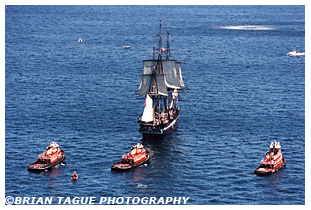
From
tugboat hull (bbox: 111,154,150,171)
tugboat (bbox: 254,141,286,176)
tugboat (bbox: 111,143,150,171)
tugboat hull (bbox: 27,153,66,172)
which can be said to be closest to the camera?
tugboat (bbox: 254,141,286,176)

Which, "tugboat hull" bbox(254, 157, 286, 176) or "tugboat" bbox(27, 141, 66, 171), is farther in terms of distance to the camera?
"tugboat" bbox(27, 141, 66, 171)

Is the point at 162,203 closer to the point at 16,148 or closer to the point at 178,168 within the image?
the point at 178,168

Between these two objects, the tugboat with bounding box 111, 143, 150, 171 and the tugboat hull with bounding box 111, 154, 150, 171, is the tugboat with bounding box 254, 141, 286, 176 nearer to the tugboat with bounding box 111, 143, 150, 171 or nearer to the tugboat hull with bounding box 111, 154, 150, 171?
the tugboat with bounding box 111, 143, 150, 171

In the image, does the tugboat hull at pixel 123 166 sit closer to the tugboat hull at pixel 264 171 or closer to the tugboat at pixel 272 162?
the tugboat hull at pixel 264 171

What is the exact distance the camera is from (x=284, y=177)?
571 ft

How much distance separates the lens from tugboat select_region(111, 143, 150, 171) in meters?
177

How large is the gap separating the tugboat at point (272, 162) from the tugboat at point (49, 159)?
54193mm

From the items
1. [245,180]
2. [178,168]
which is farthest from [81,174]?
[245,180]

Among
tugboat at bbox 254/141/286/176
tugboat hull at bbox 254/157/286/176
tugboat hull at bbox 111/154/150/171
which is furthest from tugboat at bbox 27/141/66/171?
tugboat at bbox 254/141/286/176

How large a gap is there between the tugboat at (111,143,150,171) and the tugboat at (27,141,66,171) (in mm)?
16517

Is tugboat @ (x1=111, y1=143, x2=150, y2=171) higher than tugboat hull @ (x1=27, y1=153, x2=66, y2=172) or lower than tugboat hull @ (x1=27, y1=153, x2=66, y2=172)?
higher

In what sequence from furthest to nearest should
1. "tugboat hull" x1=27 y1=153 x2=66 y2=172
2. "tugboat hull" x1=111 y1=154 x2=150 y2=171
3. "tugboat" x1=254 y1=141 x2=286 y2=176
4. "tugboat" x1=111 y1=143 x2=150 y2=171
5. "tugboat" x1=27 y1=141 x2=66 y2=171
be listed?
"tugboat" x1=27 y1=141 x2=66 y2=171 < "tugboat" x1=111 y1=143 x2=150 y2=171 < "tugboat hull" x1=27 y1=153 x2=66 y2=172 < "tugboat hull" x1=111 y1=154 x2=150 y2=171 < "tugboat" x1=254 y1=141 x2=286 y2=176
